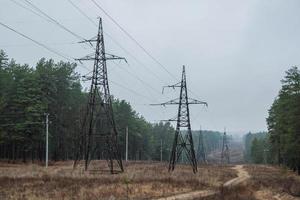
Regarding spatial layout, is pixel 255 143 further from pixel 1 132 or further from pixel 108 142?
pixel 108 142

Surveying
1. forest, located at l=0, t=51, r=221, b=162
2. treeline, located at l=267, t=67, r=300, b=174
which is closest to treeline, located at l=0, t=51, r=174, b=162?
forest, located at l=0, t=51, r=221, b=162

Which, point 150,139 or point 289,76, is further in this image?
point 150,139

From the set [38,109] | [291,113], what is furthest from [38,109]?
[291,113]

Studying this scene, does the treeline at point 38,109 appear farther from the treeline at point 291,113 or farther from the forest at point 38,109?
the treeline at point 291,113

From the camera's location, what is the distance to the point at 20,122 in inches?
2943

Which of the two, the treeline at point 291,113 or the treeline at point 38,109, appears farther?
the treeline at point 38,109

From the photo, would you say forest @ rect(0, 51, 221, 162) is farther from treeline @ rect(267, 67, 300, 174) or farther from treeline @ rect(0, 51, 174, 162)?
treeline @ rect(267, 67, 300, 174)

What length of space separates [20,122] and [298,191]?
47872mm

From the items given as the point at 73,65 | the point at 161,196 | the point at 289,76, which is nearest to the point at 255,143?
the point at 73,65

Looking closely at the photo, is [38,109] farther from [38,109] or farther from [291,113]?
[291,113]

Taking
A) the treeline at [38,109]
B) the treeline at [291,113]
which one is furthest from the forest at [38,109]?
the treeline at [291,113]

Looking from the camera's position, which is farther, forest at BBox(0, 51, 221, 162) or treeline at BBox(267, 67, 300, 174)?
forest at BBox(0, 51, 221, 162)

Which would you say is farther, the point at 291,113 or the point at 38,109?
the point at 38,109

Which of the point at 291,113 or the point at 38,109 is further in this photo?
the point at 38,109
